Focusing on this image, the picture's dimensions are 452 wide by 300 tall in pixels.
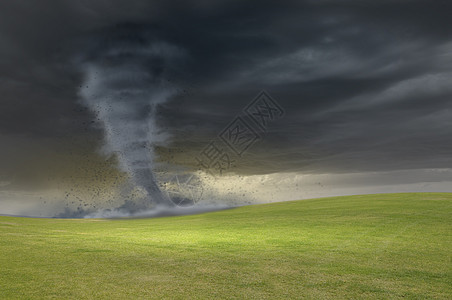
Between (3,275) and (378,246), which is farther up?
(3,275)

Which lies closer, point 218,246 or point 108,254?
point 108,254

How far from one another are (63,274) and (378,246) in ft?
47.5

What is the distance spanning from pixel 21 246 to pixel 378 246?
18.0 metres

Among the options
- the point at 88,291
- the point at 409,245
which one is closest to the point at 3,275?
the point at 88,291

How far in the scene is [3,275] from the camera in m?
10.3

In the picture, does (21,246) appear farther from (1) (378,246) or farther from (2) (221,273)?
(1) (378,246)

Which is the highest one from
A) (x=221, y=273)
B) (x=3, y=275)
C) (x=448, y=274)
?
(x=3, y=275)

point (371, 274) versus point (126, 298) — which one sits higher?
point (126, 298)

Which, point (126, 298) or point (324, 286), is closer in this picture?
point (126, 298)

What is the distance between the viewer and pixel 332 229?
21.9 meters

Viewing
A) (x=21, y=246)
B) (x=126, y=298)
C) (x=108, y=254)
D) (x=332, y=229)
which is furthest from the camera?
(x=332, y=229)

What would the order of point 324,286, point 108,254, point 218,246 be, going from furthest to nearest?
point 218,246 < point 108,254 < point 324,286

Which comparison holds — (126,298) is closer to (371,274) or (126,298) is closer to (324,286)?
(324,286)

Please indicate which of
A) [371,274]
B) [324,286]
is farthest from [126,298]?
[371,274]
